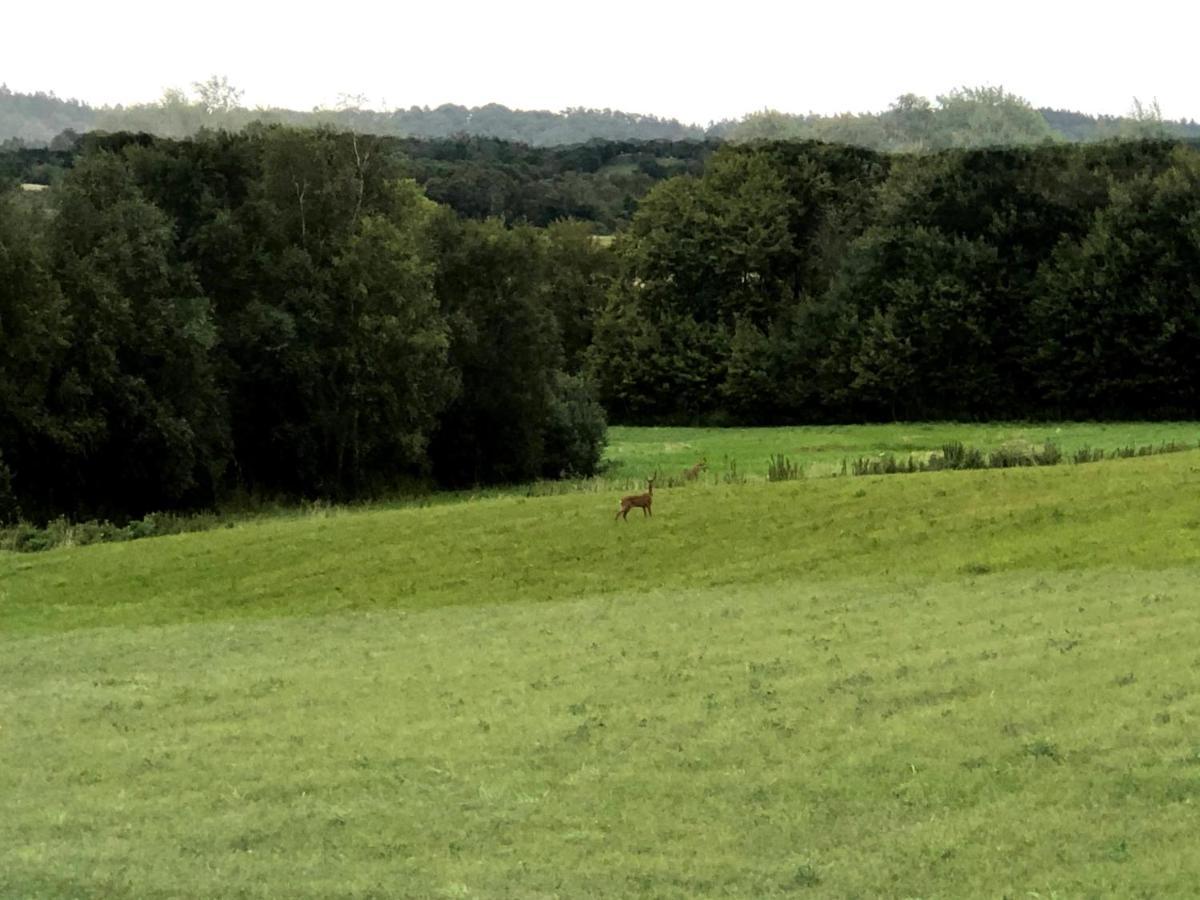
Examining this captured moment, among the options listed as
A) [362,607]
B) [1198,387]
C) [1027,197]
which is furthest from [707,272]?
[362,607]

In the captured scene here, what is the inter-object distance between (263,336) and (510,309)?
39.7 ft

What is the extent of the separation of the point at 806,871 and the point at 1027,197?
6785 centimetres

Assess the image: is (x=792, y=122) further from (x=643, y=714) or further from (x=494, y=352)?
(x=643, y=714)

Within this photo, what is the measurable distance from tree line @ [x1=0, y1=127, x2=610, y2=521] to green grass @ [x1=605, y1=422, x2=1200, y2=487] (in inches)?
175

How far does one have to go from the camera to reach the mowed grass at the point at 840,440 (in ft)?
175

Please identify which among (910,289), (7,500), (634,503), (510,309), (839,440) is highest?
(910,289)

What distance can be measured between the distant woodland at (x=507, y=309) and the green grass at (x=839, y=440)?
3231 mm

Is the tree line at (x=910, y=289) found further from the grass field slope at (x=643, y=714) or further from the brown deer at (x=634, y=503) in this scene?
the brown deer at (x=634, y=503)

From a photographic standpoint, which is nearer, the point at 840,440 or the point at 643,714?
the point at 643,714

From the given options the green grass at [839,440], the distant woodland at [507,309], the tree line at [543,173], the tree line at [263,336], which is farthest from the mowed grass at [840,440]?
the tree line at [543,173]

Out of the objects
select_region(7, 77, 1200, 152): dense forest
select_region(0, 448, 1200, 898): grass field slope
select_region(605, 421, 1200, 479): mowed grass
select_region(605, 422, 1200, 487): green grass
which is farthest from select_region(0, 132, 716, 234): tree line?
select_region(0, 448, 1200, 898): grass field slope

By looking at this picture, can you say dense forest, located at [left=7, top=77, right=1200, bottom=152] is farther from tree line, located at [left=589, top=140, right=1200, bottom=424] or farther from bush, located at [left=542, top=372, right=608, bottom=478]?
bush, located at [left=542, top=372, right=608, bottom=478]

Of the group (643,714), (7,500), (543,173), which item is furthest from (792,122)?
(643,714)

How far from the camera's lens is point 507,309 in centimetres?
5719
